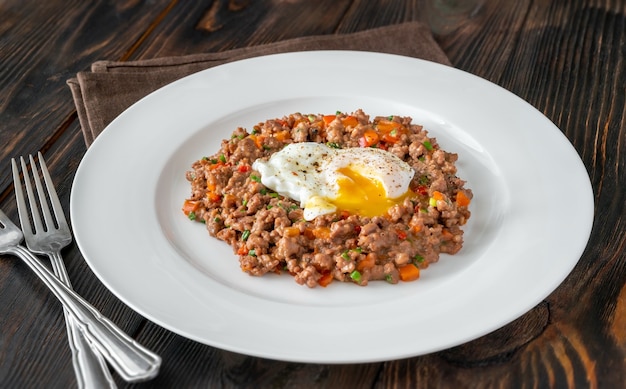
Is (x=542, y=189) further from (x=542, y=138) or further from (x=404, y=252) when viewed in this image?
(x=404, y=252)

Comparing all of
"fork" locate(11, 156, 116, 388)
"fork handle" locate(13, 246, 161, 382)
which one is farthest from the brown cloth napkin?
"fork handle" locate(13, 246, 161, 382)

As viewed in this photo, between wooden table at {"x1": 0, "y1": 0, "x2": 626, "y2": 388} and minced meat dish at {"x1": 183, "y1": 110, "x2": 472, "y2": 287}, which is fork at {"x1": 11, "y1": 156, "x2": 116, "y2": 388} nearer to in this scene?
wooden table at {"x1": 0, "y1": 0, "x2": 626, "y2": 388}

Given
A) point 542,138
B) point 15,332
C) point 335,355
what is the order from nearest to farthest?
point 335,355 < point 15,332 < point 542,138

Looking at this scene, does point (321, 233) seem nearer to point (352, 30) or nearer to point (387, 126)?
point (387, 126)

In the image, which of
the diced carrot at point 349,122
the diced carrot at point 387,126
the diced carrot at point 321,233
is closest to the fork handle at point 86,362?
the diced carrot at point 321,233

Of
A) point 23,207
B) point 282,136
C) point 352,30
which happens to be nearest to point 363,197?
point 282,136

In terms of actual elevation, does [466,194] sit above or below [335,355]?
below

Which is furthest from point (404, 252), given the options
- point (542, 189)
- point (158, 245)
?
point (158, 245)
